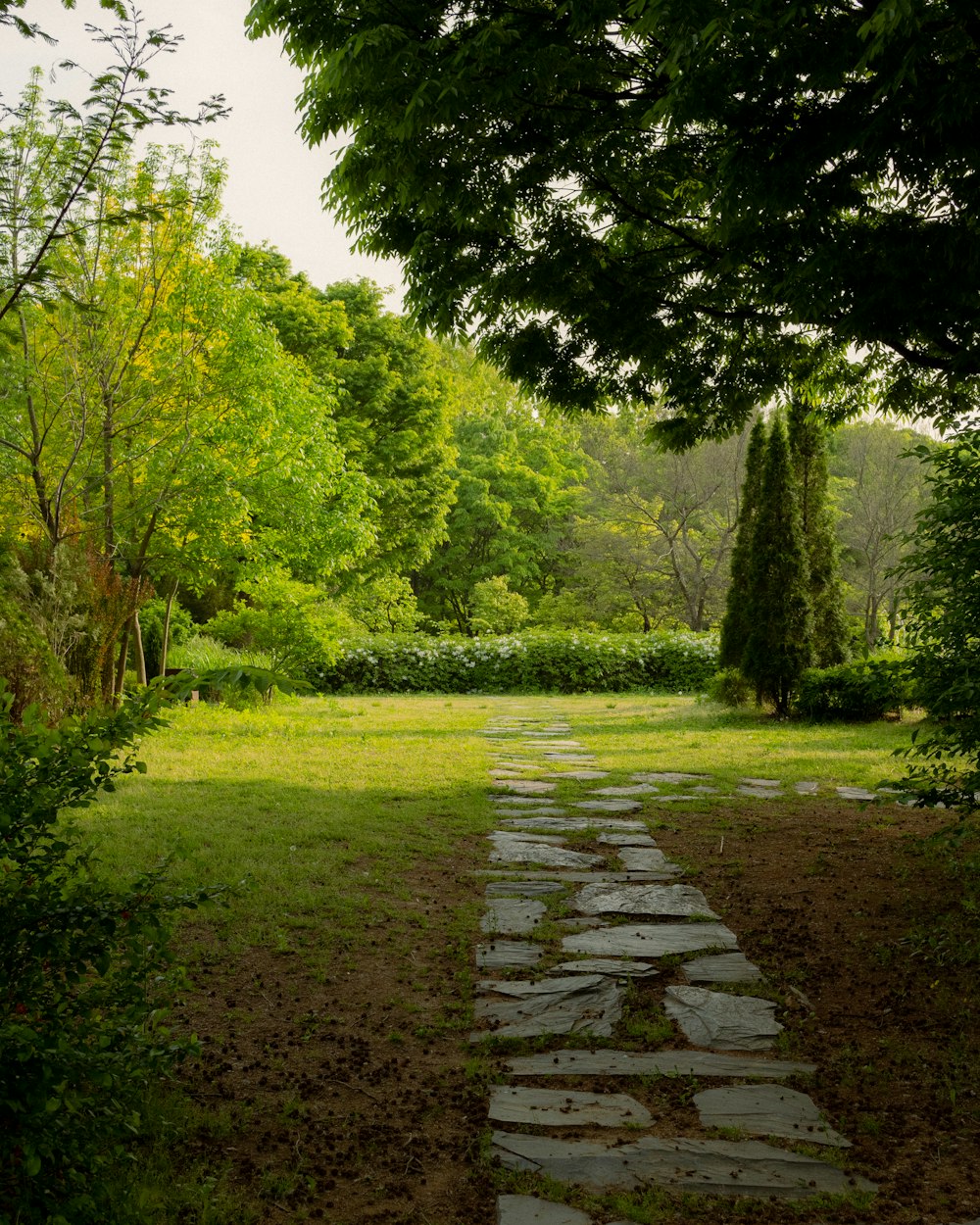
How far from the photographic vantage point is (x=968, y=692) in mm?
3799

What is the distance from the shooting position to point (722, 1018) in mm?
3355

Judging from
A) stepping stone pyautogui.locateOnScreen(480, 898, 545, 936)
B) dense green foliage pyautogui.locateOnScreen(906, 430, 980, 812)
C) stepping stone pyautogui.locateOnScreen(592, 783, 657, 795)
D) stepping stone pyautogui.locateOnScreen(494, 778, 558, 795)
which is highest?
dense green foliage pyautogui.locateOnScreen(906, 430, 980, 812)

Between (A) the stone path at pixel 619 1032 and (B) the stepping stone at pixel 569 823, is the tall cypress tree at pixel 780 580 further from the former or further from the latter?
(A) the stone path at pixel 619 1032

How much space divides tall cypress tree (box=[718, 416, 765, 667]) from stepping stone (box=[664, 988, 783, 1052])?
9.29 m

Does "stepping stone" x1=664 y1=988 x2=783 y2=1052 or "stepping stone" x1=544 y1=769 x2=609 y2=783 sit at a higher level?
"stepping stone" x1=544 y1=769 x2=609 y2=783

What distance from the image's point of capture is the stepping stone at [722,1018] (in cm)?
319

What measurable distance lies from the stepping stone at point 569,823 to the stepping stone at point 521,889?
1.13 meters

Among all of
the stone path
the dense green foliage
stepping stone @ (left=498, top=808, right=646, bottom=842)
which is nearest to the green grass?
stepping stone @ (left=498, top=808, right=646, bottom=842)

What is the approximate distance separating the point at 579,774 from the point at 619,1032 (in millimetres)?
4787

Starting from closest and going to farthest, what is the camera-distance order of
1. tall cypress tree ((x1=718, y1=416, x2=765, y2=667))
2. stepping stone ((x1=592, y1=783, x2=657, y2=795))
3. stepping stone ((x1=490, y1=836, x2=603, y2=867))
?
stepping stone ((x1=490, y1=836, x2=603, y2=867)), stepping stone ((x1=592, y1=783, x2=657, y2=795)), tall cypress tree ((x1=718, y1=416, x2=765, y2=667))

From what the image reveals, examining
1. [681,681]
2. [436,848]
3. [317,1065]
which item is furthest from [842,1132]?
[681,681]

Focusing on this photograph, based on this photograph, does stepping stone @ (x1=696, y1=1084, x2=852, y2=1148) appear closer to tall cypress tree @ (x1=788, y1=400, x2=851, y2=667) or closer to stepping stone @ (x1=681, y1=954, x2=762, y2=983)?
stepping stone @ (x1=681, y1=954, x2=762, y2=983)

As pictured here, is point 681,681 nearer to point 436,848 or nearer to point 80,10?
point 436,848

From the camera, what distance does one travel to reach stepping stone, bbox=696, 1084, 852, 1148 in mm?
2605
